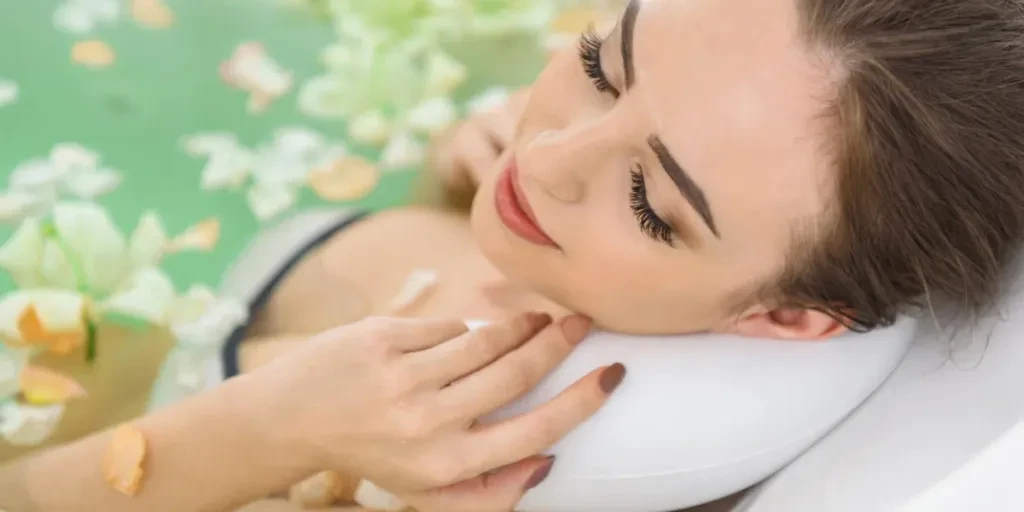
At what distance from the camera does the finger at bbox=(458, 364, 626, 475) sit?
756 mm

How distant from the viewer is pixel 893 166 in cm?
67

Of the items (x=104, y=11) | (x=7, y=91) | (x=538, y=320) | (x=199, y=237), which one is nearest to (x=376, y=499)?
(x=538, y=320)

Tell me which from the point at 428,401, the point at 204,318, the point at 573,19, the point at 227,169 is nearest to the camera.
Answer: the point at 428,401

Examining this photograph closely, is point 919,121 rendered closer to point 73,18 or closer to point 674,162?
point 674,162

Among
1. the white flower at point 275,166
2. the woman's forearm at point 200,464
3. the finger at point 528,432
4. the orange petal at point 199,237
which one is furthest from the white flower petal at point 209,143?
the finger at point 528,432

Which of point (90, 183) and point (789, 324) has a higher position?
point (90, 183)

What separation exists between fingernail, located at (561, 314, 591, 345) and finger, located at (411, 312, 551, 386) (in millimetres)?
42

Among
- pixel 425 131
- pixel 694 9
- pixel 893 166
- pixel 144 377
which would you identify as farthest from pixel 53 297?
pixel 893 166

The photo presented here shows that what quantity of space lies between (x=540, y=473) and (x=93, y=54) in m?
1.19

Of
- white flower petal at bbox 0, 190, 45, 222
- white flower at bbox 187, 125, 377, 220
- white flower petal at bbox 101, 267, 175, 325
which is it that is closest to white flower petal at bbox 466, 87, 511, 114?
white flower at bbox 187, 125, 377, 220

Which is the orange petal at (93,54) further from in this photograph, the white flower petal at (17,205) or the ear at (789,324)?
the ear at (789,324)

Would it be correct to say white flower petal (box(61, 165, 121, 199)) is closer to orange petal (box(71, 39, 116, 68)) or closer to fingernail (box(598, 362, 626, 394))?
orange petal (box(71, 39, 116, 68))

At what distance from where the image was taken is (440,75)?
1534 mm

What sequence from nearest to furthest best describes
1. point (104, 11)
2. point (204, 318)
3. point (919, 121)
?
point (919, 121)
point (204, 318)
point (104, 11)
